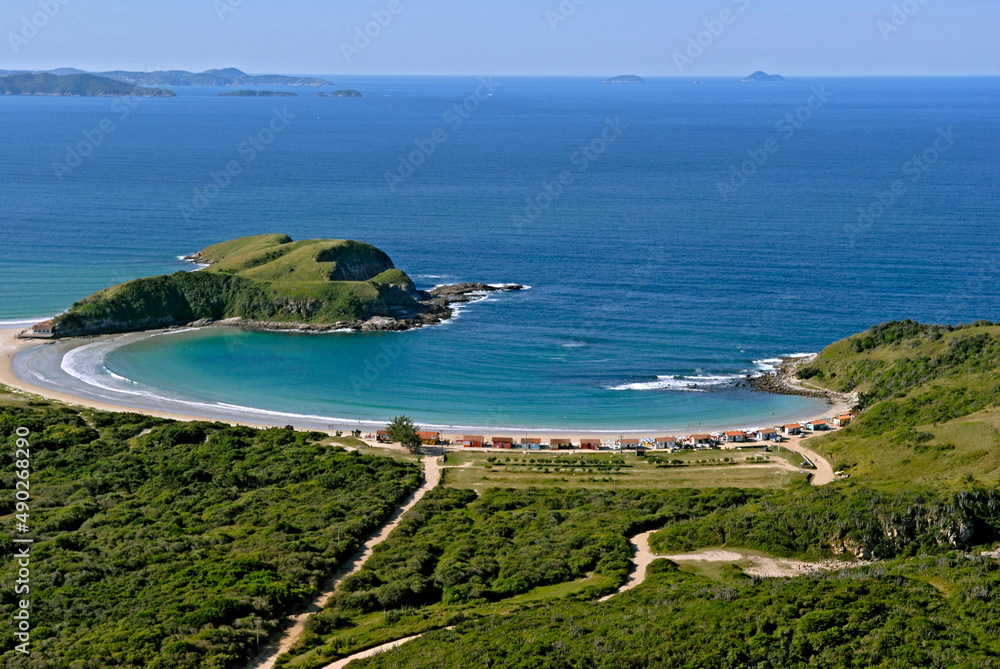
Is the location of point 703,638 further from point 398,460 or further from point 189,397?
point 189,397

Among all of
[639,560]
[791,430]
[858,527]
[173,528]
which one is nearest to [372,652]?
[639,560]

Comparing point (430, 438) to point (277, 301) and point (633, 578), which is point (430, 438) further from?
point (277, 301)

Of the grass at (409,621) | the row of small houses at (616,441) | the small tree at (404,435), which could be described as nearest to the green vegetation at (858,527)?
the grass at (409,621)

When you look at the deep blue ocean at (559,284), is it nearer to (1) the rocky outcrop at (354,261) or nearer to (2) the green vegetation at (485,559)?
(1) the rocky outcrop at (354,261)

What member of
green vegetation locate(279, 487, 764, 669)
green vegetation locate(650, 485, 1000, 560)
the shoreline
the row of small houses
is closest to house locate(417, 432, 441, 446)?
the row of small houses

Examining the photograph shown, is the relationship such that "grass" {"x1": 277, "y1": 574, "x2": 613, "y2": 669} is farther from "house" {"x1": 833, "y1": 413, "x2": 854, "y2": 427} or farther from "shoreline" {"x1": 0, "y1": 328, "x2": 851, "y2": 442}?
"house" {"x1": 833, "y1": 413, "x2": 854, "y2": 427}

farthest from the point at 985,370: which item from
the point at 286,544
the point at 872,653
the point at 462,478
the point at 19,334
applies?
the point at 19,334
